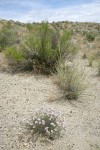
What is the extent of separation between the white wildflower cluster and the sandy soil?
0.18m

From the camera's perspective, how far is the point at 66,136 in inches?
267

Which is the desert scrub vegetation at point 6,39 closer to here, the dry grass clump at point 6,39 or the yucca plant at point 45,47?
the dry grass clump at point 6,39

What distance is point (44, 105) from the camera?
8180 millimetres

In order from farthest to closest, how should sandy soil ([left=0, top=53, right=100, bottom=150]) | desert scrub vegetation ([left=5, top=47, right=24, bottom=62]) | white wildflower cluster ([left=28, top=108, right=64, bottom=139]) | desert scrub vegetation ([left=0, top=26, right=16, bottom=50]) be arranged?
desert scrub vegetation ([left=0, top=26, right=16, bottom=50])
desert scrub vegetation ([left=5, top=47, right=24, bottom=62])
white wildflower cluster ([left=28, top=108, right=64, bottom=139])
sandy soil ([left=0, top=53, right=100, bottom=150])

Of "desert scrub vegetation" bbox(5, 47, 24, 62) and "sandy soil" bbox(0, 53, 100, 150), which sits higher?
"desert scrub vegetation" bbox(5, 47, 24, 62)

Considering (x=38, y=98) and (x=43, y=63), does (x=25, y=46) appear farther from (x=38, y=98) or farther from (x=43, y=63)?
(x=38, y=98)

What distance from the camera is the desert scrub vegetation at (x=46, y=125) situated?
6.59 m

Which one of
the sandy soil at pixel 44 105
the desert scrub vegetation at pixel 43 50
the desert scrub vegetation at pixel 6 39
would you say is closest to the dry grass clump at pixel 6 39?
the desert scrub vegetation at pixel 6 39

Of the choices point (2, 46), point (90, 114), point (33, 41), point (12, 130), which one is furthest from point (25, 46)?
point (12, 130)

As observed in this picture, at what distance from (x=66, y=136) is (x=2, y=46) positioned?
29.4 feet

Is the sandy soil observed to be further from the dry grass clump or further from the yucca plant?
the dry grass clump

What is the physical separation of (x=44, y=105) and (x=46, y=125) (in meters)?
1.53

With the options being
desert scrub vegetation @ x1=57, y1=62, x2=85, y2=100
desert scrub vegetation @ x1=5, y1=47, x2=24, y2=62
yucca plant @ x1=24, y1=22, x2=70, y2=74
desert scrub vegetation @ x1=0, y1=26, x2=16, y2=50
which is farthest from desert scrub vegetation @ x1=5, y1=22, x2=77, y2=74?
desert scrub vegetation @ x1=0, y1=26, x2=16, y2=50

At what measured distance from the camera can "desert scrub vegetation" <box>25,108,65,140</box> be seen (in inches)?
259
